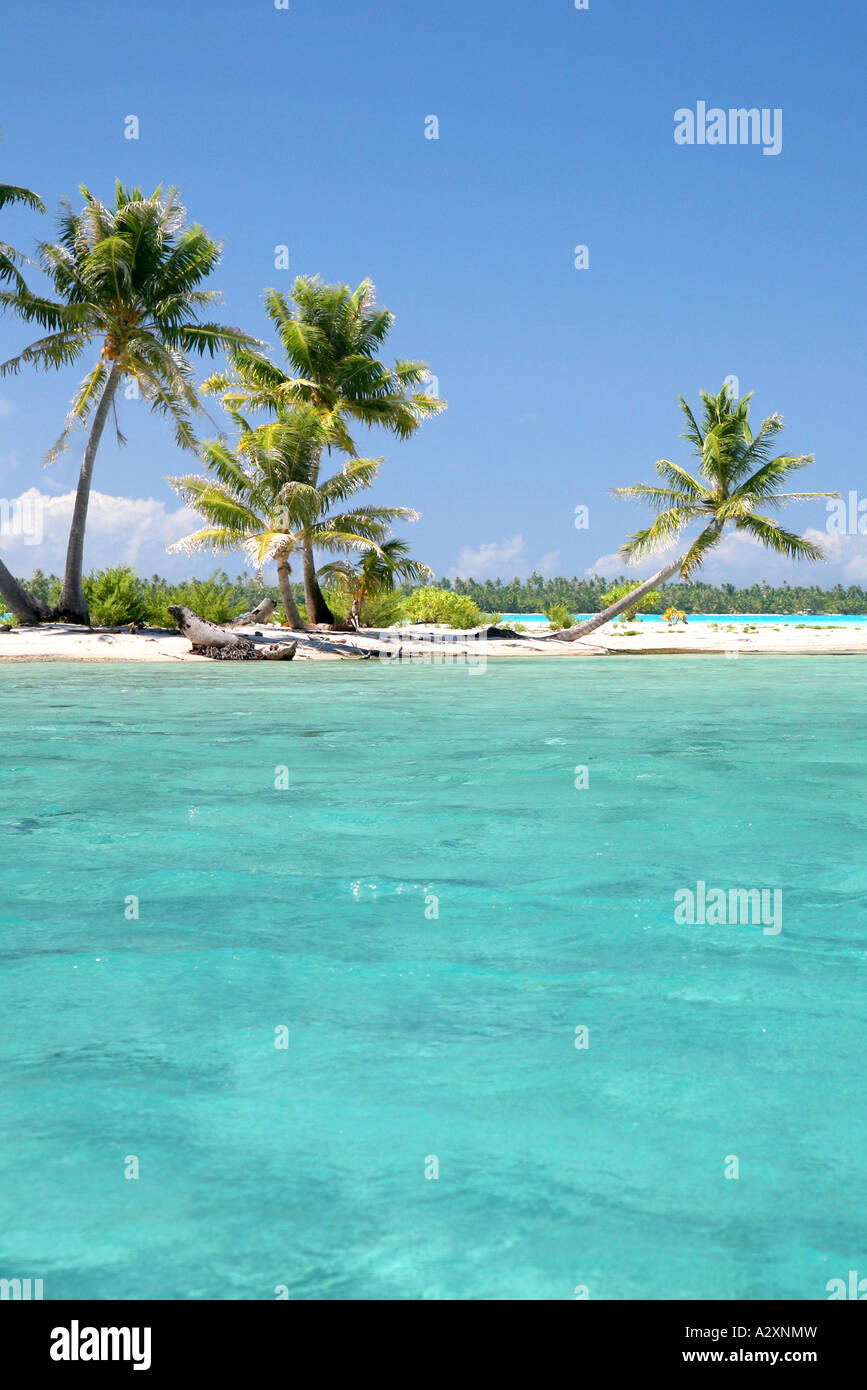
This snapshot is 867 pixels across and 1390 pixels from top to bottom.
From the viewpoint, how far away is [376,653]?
27.1 metres

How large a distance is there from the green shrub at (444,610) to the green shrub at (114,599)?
11444 mm

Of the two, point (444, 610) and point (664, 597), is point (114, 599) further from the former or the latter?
point (664, 597)

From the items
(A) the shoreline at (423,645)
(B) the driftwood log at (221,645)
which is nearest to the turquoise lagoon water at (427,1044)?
(A) the shoreline at (423,645)

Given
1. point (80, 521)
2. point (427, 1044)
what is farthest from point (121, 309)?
point (427, 1044)

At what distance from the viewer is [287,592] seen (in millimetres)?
28938

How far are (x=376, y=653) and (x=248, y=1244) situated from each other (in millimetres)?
24875

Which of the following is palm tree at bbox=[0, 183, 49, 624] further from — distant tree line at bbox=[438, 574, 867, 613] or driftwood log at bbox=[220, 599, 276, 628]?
distant tree line at bbox=[438, 574, 867, 613]

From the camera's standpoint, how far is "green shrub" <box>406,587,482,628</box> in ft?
128

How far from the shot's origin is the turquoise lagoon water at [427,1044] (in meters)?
2.35

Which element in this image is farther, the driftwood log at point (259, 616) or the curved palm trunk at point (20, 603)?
the driftwood log at point (259, 616)

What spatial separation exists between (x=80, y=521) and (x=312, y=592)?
21.6ft

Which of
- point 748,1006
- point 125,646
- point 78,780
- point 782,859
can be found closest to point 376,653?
point 125,646

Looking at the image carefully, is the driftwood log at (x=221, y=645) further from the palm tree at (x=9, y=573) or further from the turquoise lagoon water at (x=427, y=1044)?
the turquoise lagoon water at (x=427, y=1044)

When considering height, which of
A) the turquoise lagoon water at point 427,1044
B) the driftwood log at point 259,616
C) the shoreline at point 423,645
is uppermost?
the driftwood log at point 259,616
